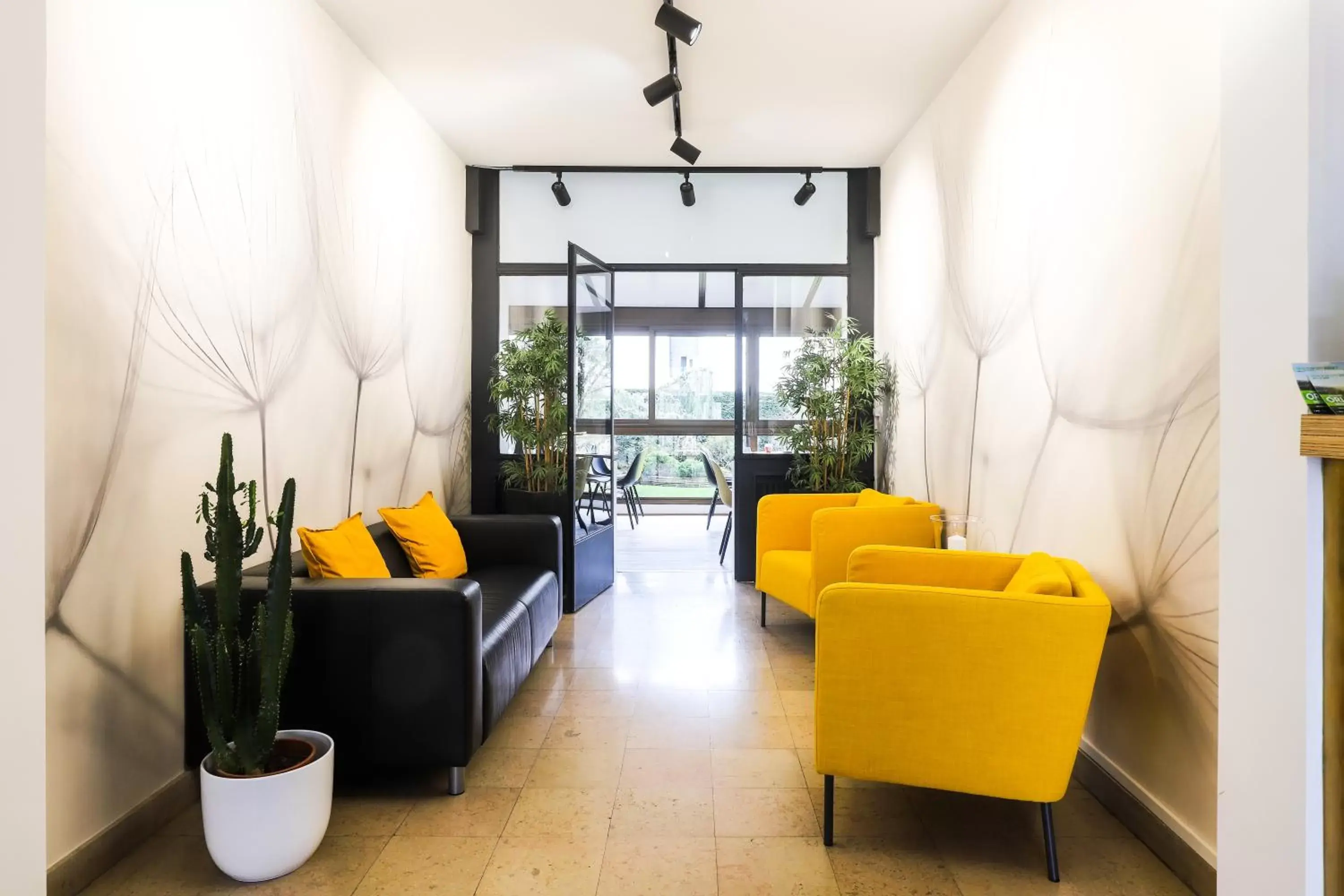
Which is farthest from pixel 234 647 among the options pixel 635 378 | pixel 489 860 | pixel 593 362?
pixel 635 378

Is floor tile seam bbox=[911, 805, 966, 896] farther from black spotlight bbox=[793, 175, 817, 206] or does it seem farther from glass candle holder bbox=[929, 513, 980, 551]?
black spotlight bbox=[793, 175, 817, 206]

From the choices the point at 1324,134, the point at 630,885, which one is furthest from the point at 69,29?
the point at 1324,134

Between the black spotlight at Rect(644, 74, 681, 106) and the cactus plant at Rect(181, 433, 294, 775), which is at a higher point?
the black spotlight at Rect(644, 74, 681, 106)

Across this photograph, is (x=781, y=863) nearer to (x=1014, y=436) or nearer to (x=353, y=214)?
(x=1014, y=436)

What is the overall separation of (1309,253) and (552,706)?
2877mm

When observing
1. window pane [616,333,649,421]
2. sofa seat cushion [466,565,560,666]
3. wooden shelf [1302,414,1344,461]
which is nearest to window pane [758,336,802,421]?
sofa seat cushion [466,565,560,666]

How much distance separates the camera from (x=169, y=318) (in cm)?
234

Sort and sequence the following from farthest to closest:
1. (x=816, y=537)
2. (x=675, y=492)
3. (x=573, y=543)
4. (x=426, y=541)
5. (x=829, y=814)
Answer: (x=675, y=492), (x=573, y=543), (x=816, y=537), (x=426, y=541), (x=829, y=814)

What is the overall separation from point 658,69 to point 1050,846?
3.60 meters

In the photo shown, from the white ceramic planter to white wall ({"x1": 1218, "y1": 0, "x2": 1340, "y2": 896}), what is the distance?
→ 6.90 ft

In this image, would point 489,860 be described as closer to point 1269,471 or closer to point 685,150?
point 1269,471

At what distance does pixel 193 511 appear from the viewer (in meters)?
2.48

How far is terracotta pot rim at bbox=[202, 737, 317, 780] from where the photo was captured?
1993 mm

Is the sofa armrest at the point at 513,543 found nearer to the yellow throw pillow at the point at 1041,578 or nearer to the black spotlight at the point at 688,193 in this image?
the yellow throw pillow at the point at 1041,578
